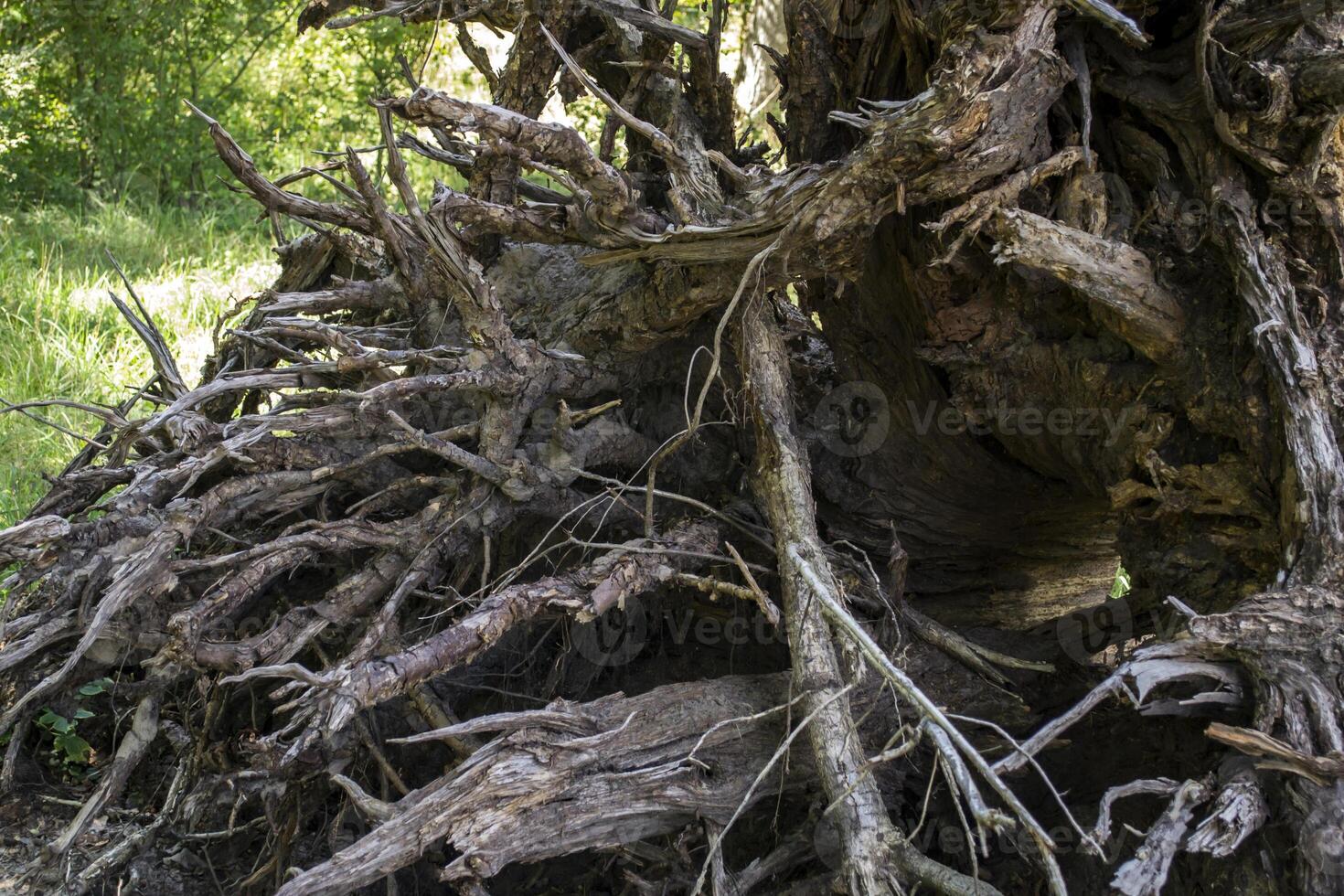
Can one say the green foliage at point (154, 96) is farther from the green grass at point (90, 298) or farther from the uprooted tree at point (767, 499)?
the uprooted tree at point (767, 499)

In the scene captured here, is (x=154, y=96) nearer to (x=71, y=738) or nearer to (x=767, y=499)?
(x=71, y=738)

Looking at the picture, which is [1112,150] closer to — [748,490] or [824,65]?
[824,65]

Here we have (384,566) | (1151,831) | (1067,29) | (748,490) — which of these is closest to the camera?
(1151,831)

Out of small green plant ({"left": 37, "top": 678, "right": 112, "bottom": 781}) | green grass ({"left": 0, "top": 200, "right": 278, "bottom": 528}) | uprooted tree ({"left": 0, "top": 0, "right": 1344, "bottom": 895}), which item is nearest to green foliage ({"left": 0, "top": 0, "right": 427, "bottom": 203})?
green grass ({"left": 0, "top": 200, "right": 278, "bottom": 528})

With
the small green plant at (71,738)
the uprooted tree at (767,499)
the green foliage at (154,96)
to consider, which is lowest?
the small green plant at (71,738)

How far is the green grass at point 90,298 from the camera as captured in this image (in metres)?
4.41

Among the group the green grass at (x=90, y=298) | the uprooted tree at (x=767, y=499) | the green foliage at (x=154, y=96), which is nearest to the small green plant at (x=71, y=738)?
the uprooted tree at (x=767, y=499)

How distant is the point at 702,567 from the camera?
2.88 m

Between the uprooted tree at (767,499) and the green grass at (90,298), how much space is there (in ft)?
4.43

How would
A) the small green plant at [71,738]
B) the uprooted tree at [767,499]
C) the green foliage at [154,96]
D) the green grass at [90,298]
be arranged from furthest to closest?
the green foliage at [154,96], the green grass at [90,298], the small green plant at [71,738], the uprooted tree at [767,499]

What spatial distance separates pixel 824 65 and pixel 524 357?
→ 3.68 ft

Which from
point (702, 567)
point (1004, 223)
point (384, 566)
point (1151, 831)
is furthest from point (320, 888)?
point (1004, 223)

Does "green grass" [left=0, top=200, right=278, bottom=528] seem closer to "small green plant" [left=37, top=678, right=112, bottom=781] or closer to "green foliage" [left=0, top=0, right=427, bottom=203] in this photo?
"green foliage" [left=0, top=0, right=427, bottom=203]

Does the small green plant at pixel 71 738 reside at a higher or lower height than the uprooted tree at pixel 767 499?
lower
